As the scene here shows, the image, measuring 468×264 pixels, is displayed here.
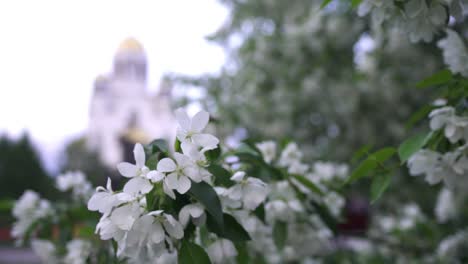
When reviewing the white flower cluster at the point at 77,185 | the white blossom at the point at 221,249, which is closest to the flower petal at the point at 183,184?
the white blossom at the point at 221,249

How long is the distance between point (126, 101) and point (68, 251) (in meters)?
42.0

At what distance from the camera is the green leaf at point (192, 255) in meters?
0.96

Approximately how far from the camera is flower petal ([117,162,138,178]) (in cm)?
92

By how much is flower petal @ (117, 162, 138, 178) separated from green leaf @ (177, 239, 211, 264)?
198mm

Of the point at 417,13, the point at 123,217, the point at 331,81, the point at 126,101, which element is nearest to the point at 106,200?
the point at 123,217

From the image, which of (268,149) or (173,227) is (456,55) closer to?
(268,149)

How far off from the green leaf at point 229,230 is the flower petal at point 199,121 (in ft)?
0.66

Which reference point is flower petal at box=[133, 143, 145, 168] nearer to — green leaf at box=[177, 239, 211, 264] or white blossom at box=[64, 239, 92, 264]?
green leaf at box=[177, 239, 211, 264]

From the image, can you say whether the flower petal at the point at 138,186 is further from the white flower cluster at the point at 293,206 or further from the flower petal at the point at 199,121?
the white flower cluster at the point at 293,206

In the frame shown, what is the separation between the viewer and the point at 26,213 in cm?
185

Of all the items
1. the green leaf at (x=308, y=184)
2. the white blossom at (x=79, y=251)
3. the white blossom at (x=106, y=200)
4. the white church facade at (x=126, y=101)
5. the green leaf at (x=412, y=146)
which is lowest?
the white church facade at (x=126, y=101)

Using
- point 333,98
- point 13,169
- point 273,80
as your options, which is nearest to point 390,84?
point 333,98

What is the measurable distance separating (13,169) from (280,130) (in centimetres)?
1868

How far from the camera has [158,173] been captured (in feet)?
2.95
